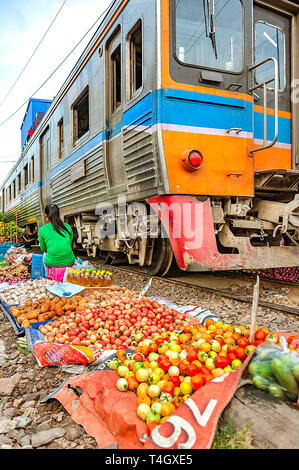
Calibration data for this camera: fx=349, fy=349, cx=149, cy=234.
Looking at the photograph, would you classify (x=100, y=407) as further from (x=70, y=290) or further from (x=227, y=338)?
(x=70, y=290)

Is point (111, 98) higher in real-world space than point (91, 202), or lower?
higher

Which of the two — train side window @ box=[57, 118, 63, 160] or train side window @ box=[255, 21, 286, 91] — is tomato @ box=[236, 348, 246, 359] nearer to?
train side window @ box=[255, 21, 286, 91]

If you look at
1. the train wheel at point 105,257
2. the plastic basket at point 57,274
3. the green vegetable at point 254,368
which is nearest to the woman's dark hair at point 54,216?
the plastic basket at point 57,274

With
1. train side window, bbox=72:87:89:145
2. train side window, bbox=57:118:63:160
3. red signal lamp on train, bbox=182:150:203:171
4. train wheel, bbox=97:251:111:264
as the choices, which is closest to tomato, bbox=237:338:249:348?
red signal lamp on train, bbox=182:150:203:171

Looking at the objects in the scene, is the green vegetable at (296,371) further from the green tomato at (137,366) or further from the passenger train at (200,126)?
the passenger train at (200,126)

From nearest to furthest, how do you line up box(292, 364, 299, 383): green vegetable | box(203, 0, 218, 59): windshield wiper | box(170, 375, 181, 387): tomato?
box(292, 364, 299, 383): green vegetable → box(170, 375, 181, 387): tomato → box(203, 0, 218, 59): windshield wiper

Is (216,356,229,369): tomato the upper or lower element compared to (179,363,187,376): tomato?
upper

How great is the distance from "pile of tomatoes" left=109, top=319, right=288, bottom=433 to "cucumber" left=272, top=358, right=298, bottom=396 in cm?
35

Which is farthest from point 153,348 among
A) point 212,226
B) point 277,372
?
point 212,226

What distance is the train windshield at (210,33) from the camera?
4082mm

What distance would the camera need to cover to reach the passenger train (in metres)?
3.95
